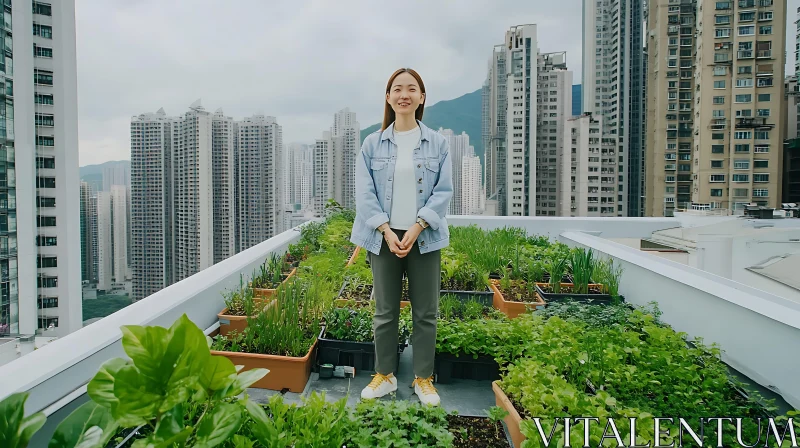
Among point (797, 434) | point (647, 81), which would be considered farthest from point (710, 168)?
point (797, 434)

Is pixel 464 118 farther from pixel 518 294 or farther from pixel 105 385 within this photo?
pixel 105 385

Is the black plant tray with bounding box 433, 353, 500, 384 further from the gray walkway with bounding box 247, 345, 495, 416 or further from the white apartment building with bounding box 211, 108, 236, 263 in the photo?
the white apartment building with bounding box 211, 108, 236, 263

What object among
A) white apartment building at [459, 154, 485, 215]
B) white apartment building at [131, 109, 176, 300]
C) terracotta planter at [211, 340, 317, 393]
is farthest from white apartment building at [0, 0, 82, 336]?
white apartment building at [459, 154, 485, 215]

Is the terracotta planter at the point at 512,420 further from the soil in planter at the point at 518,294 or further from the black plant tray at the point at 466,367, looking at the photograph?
the soil in planter at the point at 518,294

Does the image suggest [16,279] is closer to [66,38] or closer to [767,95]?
[66,38]

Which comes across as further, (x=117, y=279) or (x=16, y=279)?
(x=117, y=279)

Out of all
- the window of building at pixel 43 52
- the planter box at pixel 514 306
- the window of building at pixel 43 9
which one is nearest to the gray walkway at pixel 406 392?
the planter box at pixel 514 306
